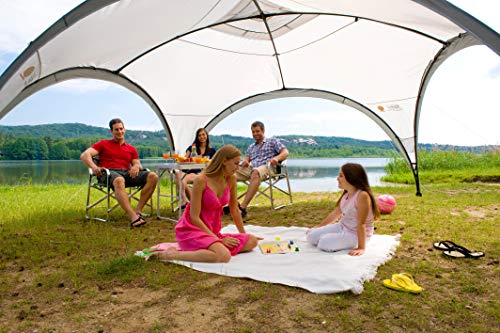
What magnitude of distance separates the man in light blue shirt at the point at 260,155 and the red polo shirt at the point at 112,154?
55.2 inches

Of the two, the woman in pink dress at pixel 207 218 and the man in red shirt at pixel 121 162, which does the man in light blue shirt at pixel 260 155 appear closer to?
the man in red shirt at pixel 121 162

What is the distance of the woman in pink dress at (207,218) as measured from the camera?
2609 millimetres

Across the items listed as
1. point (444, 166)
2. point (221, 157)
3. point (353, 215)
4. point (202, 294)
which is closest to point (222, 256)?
point (202, 294)

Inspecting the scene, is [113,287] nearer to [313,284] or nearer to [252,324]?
[252,324]

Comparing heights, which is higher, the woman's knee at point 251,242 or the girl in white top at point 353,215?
the girl in white top at point 353,215

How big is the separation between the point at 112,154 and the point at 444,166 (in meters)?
8.87

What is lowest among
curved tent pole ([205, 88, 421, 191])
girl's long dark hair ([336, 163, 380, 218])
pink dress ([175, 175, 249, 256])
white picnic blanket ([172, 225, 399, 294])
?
white picnic blanket ([172, 225, 399, 294])

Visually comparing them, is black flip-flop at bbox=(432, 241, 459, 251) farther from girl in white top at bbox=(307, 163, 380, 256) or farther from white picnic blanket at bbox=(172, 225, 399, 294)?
girl in white top at bbox=(307, 163, 380, 256)

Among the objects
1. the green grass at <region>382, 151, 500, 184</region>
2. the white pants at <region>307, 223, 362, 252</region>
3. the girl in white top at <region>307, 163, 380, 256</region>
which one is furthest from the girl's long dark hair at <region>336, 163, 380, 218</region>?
the green grass at <region>382, 151, 500, 184</region>

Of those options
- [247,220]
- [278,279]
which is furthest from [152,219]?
[278,279]

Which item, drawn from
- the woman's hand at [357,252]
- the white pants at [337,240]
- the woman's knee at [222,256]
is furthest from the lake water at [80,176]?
the woman's hand at [357,252]

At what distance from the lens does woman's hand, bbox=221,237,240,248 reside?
2789 mm

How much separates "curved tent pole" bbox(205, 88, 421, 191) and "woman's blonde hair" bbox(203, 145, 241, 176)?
12.8 ft

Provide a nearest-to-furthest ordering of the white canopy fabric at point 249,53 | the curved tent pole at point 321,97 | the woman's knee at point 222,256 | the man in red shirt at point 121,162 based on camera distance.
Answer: the woman's knee at point 222,256 < the white canopy fabric at point 249,53 < the man in red shirt at point 121,162 < the curved tent pole at point 321,97
